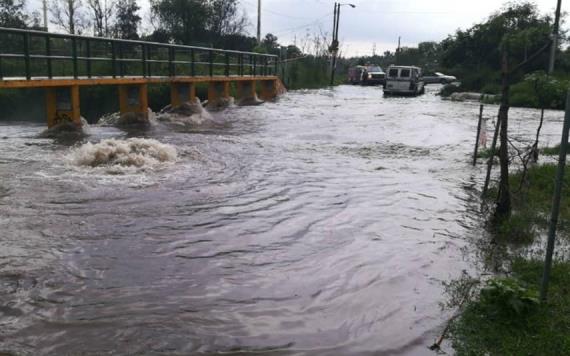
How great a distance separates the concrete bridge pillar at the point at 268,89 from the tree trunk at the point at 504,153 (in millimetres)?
23720

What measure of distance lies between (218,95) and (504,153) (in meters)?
18.5

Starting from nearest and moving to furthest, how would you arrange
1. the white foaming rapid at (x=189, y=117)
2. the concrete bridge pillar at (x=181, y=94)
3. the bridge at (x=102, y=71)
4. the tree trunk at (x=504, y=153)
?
the tree trunk at (x=504, y=153)
the bridge at (x=102, y=71)
the white foaming rapid at (x=189, y=117)
the concrete bridge pillar at (x=181, y=94)

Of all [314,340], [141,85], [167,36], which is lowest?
[314,340]

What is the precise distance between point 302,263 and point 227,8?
130 ft

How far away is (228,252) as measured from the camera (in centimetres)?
596

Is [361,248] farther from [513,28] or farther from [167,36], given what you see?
[513,28]

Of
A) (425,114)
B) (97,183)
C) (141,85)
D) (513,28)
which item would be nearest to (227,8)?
(513,28)

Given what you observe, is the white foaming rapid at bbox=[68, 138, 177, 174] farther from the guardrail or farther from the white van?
the white van

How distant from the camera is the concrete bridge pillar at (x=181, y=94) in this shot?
20297mm

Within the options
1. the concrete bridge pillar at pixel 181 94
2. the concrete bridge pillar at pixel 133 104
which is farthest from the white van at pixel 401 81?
the concrete bridge pillar at pixel 133 104

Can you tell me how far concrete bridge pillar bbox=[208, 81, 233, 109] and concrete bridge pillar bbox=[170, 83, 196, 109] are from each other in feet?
9.11

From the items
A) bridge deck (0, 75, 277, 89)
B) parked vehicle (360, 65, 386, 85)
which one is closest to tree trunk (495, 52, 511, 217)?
bridge deck (0, 75, 277, 89)

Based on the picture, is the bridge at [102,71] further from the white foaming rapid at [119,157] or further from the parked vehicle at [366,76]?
the parked vehicle at [366,76]

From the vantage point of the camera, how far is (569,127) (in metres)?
4.37
